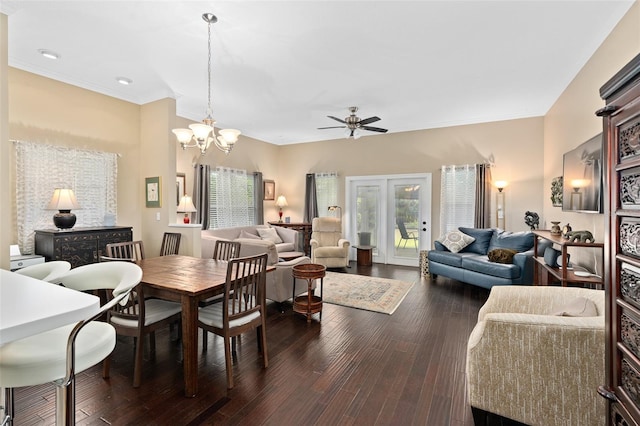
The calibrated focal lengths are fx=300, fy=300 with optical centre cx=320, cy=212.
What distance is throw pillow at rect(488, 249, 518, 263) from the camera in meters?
4.33

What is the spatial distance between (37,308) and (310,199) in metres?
6.65

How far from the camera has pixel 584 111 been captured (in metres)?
3.51

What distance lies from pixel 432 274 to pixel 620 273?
4389mm

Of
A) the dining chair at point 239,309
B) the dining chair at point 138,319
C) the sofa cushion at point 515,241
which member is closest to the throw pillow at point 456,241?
the sofa cushion at point 515,241

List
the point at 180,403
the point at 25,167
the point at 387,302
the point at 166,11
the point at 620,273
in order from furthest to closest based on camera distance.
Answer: the point at 387,302 → the point at 25,167 → the point at 166,11 → the point at 180,403 → the point at 620,273

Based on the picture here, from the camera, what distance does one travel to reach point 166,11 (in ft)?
8.45

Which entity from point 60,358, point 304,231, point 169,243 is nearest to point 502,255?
point 304,231

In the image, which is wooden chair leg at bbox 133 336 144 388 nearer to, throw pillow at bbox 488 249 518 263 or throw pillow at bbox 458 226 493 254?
throw pillow at bbox 488 249 518 263

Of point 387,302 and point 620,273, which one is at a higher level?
point 620,273

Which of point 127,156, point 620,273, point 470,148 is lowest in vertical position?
point 620,273

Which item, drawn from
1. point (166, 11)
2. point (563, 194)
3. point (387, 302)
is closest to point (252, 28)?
point (166, 11)

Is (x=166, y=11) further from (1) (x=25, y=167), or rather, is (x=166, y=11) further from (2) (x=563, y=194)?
(2) (x=563, y=194)

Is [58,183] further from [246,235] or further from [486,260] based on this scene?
[486,260]

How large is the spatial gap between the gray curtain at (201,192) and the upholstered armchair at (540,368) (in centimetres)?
513
